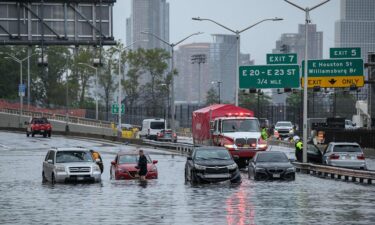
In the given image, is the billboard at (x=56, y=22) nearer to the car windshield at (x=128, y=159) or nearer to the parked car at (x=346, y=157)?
the car windshield at (x=128, y=159)

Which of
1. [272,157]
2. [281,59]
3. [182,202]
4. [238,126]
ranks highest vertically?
[281,59]

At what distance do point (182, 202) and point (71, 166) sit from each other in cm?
1050

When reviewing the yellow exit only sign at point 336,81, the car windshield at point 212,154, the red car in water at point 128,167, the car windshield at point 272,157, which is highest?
the yellow exit only sign at point 336,81

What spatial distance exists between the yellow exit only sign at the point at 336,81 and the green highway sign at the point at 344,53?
5.28ft

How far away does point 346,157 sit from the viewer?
4847 centimetres

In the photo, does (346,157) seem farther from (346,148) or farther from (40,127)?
(40,127)

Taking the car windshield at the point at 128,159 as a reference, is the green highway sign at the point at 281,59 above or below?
above

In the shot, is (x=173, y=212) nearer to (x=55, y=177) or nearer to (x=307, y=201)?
(x=307, y=201)

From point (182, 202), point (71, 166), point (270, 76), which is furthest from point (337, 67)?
point (182, 202)

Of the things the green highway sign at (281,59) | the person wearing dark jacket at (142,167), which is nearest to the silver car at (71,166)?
the person wearing dark jacket at (142,167)

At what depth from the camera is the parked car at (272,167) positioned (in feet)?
136

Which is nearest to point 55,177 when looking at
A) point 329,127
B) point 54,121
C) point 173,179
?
point 173,179

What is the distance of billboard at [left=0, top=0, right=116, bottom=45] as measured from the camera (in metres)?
50.7

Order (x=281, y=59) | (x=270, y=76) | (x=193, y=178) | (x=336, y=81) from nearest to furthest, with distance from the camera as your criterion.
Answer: (x=193, y=178) < (x=336, y=81) < (x=270, y=76) < (x=281, y=59)
